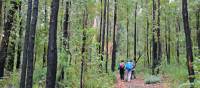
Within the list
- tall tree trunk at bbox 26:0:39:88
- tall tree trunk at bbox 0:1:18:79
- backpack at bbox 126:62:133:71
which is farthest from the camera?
backpack at bbox 126:62:133:71

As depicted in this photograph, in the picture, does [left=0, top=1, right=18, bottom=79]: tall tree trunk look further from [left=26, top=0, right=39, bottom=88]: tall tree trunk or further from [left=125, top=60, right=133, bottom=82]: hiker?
[left=125, top=60, right=133, bottom=82]: hiker

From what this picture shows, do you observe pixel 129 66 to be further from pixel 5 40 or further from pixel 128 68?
pixel 5 40

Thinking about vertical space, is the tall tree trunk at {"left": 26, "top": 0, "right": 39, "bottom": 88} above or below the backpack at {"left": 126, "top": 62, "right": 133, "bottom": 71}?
above

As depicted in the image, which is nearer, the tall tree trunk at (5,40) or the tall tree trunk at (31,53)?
the tall tree trunk at (31,53)

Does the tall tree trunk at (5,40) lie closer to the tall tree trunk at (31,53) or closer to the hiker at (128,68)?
the tall tree trunk at (31,53)

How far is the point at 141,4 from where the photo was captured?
1513 inches

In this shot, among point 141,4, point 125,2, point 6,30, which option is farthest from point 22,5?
point 141,4

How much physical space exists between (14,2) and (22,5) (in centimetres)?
241

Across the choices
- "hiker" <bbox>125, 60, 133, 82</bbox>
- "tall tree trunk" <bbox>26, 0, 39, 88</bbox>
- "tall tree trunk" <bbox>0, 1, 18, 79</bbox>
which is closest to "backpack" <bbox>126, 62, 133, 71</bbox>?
"hiker" <bbox>125, 60, 133, 82</bbox>

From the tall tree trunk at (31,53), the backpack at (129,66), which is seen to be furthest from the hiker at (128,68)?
the tall tree trunk at (31,53)

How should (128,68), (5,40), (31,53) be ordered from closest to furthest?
1. (31,53)
2. (5,40)
3. (128,68)

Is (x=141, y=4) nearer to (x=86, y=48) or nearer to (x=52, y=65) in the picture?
(x=86, y=48)

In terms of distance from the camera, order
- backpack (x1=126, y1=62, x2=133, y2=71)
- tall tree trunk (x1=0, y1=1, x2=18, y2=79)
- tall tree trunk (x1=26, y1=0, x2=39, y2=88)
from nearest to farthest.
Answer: tall tree trunk (x1=26, y1=0, x2=39, y2=88) → tall tree trunk (x1=0, y1=1, x2=18, y2=79) → backpack (x1=126, y1=62, x2=133, y2=71)

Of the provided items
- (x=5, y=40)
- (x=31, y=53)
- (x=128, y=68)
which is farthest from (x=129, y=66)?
(x=31, y=53)
